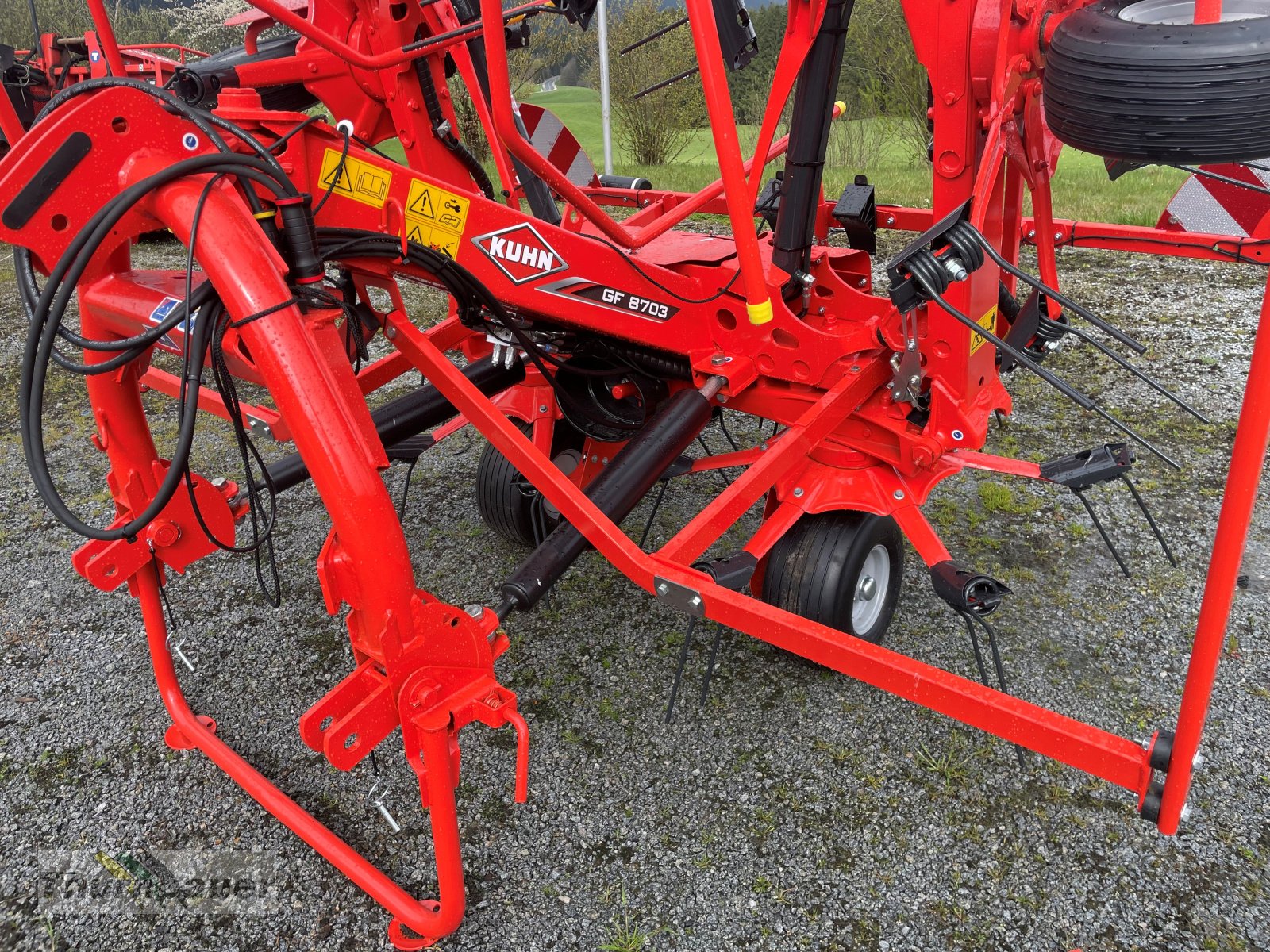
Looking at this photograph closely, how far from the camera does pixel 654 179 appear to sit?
→ 1202 centimetres

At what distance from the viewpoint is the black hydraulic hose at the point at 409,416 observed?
301 centimetres

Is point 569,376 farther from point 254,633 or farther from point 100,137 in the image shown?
point 100,137

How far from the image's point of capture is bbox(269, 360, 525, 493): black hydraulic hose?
3.01 m

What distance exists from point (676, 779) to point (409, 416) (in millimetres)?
1477

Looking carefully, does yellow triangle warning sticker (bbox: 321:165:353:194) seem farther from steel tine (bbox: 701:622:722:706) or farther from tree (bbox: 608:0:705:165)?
tree (bbox: 608:0:705:165)

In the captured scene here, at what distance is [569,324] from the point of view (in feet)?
9.41

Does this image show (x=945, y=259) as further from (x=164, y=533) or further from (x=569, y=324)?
(x=164, y=533)

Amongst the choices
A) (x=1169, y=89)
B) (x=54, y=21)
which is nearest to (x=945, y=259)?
(x=1169, y=89)

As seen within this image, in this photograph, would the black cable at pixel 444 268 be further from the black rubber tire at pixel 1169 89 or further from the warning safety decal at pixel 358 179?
the black rubber tire at pixel 1169 89

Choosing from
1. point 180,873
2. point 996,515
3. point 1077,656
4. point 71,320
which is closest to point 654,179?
point 71,320

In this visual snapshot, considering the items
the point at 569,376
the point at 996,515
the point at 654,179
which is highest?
the point at 569,376

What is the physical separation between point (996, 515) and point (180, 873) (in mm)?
3149

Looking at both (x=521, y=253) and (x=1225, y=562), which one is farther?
(x=521, y=253)

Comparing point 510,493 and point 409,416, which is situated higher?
point 409,416
